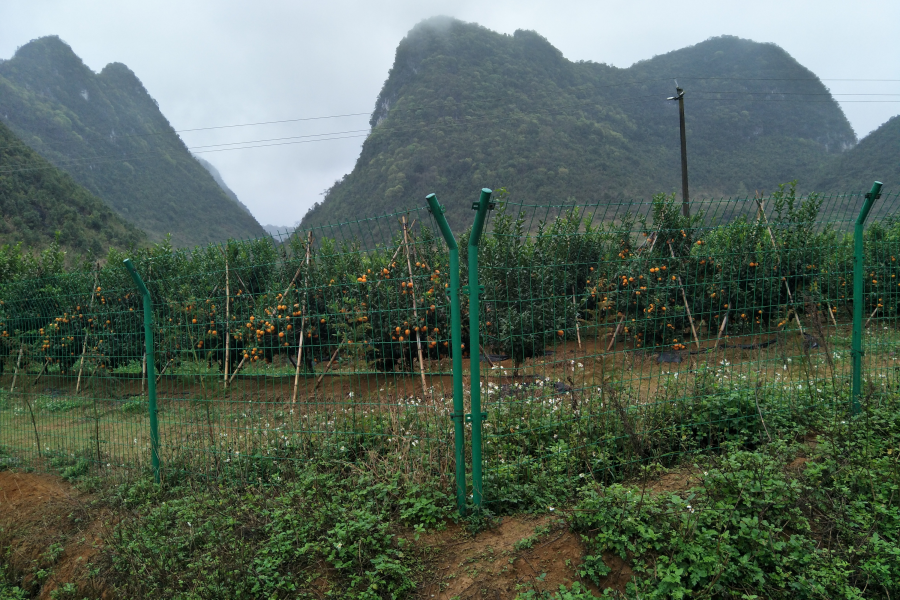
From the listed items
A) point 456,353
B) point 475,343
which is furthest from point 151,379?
point 475,343

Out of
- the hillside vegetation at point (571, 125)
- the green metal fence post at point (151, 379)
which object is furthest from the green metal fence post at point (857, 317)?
the hillside vegetation at point (571, 125)

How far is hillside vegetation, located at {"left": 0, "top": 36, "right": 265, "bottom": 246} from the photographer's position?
59875 mm

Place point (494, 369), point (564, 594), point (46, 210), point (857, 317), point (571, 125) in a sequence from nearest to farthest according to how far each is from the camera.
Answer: point (564, 594) < point (494, 369) < point (857, 317) < point (46, 210) < point (571, 125)

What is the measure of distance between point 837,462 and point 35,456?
24.3 ft

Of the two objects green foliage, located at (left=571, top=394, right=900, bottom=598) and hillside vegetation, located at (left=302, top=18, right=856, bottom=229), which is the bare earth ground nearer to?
green foliage, located at (left=571, top=394, right=900, bottom=598)

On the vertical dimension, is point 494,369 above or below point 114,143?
below

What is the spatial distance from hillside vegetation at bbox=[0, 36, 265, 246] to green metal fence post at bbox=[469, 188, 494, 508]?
58.2m

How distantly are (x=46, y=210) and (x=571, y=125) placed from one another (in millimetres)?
49712

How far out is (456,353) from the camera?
3.07 meters

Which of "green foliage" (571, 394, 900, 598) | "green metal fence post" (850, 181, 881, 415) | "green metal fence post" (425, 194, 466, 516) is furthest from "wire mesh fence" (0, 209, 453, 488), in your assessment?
"green metal fence post" (850, 181, 881, 415)

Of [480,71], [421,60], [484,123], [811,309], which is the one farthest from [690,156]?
[811,309]

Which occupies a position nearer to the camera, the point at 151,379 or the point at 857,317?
the point at 857,317

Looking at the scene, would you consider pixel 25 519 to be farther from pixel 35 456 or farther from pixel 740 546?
pixel 740 546

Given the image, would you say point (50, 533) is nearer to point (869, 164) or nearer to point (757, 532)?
point (757, 532)
